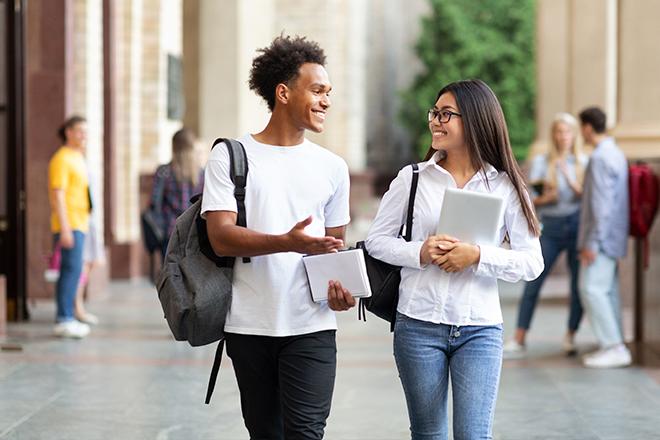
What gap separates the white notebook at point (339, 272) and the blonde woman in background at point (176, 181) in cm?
660

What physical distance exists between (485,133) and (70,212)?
7266mm

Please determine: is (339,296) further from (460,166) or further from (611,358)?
(611,358)

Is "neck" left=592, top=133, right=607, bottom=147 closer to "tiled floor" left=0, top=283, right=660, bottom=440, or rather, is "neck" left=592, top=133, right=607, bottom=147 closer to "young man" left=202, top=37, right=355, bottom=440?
"tiled floor" left=0, top=283, right=660, bottom=440

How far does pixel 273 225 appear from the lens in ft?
15.6

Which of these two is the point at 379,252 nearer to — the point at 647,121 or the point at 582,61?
the point at 647,121

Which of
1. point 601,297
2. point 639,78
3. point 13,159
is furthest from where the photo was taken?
point 13,159

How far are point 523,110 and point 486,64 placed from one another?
2311 millimetres

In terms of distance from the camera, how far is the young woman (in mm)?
4691

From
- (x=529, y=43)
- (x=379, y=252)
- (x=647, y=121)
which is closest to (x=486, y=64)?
(x=529, y=43)

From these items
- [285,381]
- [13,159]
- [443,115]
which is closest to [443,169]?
[443,115]

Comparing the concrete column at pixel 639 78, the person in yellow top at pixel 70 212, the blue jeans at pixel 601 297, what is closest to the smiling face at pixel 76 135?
the person in yellow top at pixel 70 212

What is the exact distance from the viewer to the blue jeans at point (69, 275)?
11484 mm

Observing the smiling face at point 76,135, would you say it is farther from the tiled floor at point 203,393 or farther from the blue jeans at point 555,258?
the blue jeans at point 555,258

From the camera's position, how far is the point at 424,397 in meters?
4.72
